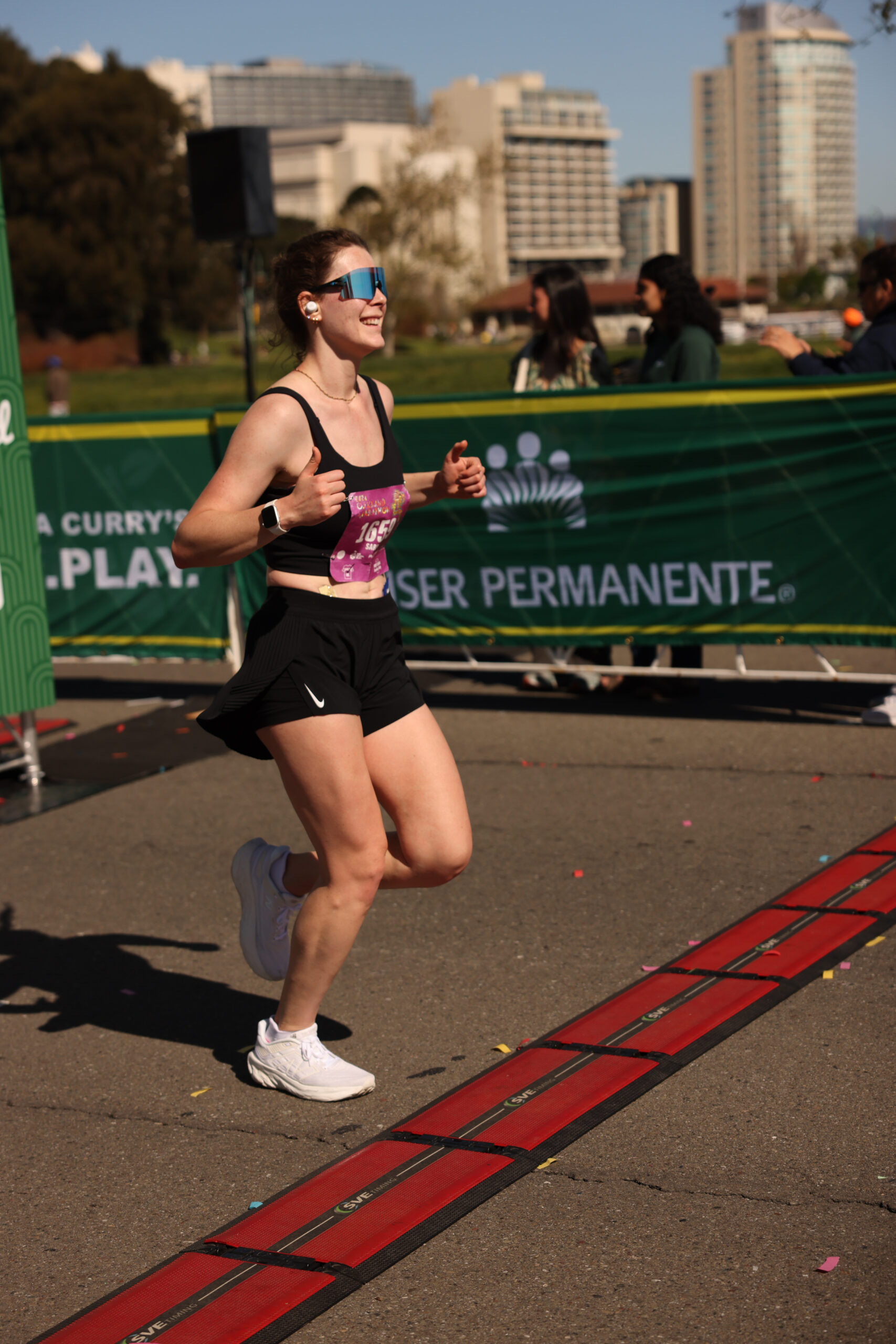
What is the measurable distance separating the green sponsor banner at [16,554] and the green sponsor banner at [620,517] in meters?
1.99

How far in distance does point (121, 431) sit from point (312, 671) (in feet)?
19.6

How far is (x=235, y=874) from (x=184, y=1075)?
62cm

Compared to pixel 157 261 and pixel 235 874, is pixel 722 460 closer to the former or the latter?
pixel 235 874

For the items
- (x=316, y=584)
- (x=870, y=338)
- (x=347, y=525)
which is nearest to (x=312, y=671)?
(x=316, y=584)

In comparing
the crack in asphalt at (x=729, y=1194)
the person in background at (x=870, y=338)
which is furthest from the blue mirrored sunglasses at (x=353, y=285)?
the person in background at (x=870, y=338)

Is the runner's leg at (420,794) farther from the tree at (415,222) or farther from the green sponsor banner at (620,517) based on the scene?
the tree at (415,222)

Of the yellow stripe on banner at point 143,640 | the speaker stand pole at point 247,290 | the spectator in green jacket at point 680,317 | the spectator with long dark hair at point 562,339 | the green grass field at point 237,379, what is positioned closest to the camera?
the spectator in green jacket at point 680,317

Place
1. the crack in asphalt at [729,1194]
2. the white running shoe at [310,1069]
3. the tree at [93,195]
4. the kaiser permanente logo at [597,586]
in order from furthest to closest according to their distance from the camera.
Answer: the tree at [93,195] → the kaiser permanente logo at [597,586] → the white running shoe at [310,1069] → the crack in asphalt at [729,1194]

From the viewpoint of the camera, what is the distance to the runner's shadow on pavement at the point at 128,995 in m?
4.50

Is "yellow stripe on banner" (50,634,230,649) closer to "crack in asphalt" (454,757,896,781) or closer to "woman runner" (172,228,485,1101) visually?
"crack in asphalt" (454,757,896,781)

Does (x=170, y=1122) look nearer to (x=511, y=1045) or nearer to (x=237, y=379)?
(x=511, y=1045)

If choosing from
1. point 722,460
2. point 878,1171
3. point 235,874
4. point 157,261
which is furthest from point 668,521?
point 157,261

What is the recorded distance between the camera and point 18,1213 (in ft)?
11.5

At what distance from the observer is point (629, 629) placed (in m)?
8.20
